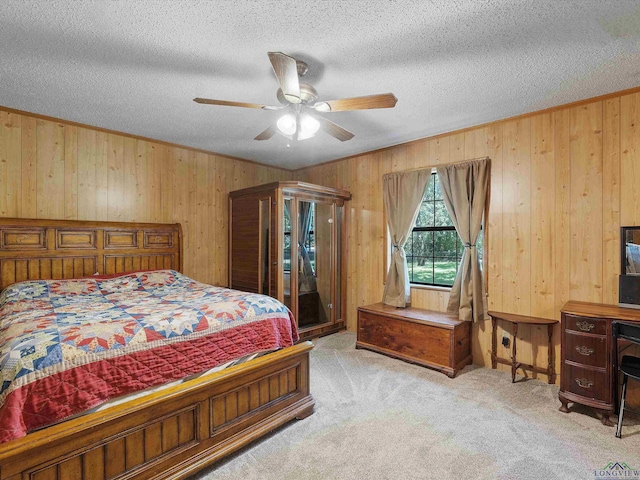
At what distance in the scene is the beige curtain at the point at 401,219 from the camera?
3922mm

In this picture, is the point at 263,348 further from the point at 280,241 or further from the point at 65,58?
the point at 65,58

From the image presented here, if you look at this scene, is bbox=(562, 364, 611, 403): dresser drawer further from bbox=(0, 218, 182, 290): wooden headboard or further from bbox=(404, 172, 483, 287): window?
bbox=(0, 218, 182, 290): wooden headboard

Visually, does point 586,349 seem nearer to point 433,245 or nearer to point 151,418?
point 433,245

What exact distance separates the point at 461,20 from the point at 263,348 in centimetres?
238

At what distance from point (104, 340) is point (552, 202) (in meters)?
3.62

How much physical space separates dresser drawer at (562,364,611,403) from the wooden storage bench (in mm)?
887

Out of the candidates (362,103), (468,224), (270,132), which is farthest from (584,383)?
(270,132)

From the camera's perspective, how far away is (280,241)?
4016mm

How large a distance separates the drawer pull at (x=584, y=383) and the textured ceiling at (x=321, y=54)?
225 centimetres

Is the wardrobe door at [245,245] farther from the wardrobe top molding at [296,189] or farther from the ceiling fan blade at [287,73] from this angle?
the ceiling fan blade at [287,73]

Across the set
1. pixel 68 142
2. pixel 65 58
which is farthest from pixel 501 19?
pixel 68 142

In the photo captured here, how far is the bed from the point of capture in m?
1.45

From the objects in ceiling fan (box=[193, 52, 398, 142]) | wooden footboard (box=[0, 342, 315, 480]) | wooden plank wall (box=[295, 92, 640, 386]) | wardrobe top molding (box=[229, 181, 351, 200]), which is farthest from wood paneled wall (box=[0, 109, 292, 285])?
wooden plank wall (box=[295, 92, 640, 386])

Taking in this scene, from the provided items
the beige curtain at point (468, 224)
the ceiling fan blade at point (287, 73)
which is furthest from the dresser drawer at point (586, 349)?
the ceiling fan blade at point (287, 73)
